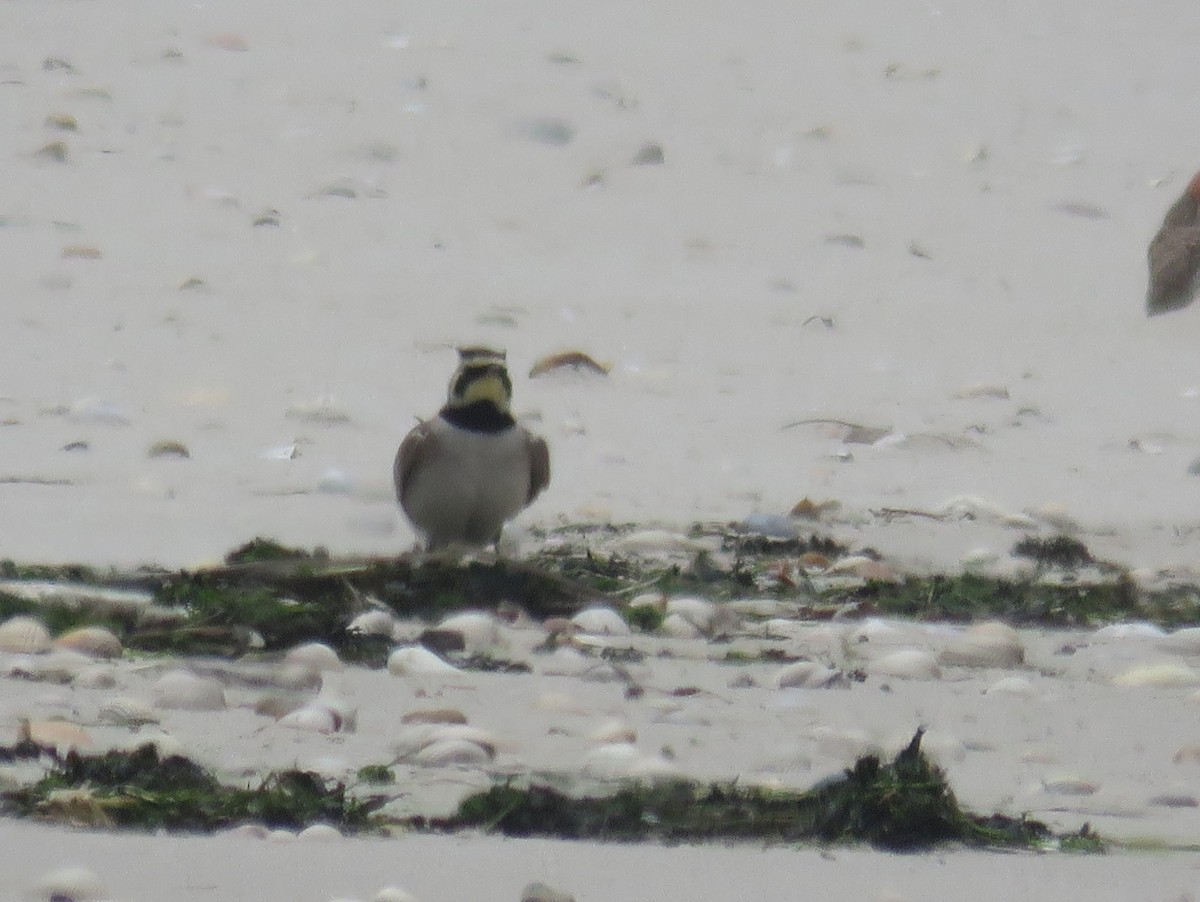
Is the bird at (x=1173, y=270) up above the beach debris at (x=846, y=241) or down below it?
below

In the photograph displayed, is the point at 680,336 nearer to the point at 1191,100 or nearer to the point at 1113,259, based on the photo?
the point at 1113,259

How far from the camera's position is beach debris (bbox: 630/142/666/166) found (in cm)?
1105

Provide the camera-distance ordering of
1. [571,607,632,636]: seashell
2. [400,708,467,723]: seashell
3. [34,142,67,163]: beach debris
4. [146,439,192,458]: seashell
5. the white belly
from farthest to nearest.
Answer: [34,142,67,163]: beach debris, [146,439,192,458]: seashell, the white belly, [571,607,632,636]: seashell, [400,708,467,723]: seashell

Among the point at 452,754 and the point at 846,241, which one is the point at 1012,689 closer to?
the point at 452,754

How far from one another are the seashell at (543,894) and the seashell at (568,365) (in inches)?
222

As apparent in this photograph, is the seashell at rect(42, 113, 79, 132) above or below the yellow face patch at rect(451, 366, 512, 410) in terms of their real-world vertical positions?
above

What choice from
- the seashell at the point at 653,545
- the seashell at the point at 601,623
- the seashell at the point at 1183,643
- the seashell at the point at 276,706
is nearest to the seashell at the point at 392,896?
the seashell at the point at 276,706

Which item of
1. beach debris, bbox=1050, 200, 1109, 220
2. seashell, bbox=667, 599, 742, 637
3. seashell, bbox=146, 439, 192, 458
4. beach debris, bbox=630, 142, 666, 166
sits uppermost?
beach debris, bbox=630, 142, 666, 166

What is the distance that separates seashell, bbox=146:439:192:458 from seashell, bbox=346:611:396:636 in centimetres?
244

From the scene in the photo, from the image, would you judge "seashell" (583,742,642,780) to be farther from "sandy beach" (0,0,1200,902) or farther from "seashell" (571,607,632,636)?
"seashell" (571,607,632,636)

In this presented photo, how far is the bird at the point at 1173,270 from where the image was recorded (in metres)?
9.52

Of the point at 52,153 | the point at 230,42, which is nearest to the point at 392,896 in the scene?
the point at 52,153

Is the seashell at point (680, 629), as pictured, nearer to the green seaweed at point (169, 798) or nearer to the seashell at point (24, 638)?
the seashell at point (24, 638)

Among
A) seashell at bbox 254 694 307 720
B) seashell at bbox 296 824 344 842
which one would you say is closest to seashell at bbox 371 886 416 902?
seashell at bbox 296 824 344 842
